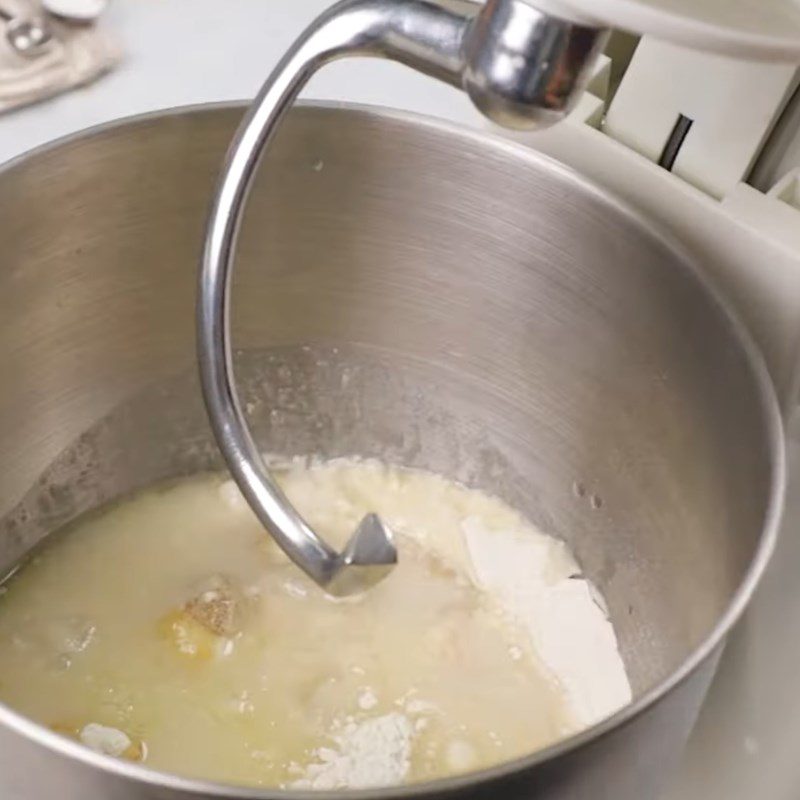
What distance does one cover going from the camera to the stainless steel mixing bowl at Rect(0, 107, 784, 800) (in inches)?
21.3

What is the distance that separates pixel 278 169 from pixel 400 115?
0.07 meters

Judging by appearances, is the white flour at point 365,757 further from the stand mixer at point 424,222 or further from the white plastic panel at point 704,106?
the white plastic panel at point 704,106

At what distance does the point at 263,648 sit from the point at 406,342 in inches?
6.9

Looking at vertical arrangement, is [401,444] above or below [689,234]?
below

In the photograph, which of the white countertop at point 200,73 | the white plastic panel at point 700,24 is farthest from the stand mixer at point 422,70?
the white countertop at point 200,73

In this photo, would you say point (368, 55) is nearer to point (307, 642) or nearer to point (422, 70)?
point (422, 70)

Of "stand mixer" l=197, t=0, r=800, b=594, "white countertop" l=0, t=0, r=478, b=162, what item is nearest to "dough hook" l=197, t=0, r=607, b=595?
"stand mixer" l=197, t=0, r=800, b=594

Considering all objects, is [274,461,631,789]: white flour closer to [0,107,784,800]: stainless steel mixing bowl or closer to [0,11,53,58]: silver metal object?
[0,107,784,800]: stainless steel mixing bowl

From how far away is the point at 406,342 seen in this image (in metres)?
0.66

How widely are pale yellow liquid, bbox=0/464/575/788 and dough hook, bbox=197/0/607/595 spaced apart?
0.18ft

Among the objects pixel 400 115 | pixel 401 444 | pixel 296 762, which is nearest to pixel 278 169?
pixel 400 115

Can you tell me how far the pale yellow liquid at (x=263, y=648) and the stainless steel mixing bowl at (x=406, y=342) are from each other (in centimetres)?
3

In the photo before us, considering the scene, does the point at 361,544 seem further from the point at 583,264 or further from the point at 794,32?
the point at 794,32

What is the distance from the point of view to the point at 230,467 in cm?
55
